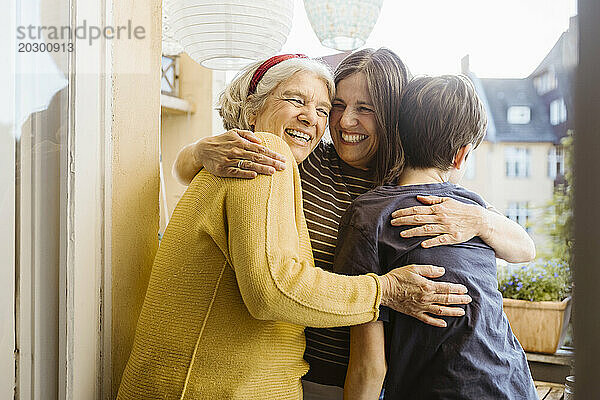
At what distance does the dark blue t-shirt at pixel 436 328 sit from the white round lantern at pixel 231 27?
78 cm

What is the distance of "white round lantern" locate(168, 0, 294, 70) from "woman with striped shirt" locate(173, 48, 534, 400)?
15.5 inches

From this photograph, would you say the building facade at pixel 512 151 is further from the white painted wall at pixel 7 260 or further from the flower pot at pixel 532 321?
the white painted wall at pixel 7 260

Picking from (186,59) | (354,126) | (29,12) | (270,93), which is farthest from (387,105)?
(186,59)

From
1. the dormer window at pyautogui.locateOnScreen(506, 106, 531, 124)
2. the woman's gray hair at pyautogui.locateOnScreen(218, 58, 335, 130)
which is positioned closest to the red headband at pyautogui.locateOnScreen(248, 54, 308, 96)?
the woman's gray hair at pyautogui.locateOnScreen(218, 58, 335, 130)

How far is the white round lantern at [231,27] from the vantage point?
1771mm

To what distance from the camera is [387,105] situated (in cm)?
145

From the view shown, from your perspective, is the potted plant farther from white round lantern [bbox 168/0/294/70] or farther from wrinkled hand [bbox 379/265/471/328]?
white round lantern [bbox 168/0/294/70]

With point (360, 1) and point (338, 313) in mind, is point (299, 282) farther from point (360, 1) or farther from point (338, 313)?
point (360, 1)

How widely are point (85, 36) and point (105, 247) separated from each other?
18.5 inches

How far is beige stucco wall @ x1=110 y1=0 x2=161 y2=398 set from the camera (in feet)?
4.43

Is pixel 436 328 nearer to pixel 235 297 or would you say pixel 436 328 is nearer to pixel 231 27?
pixel 235 297

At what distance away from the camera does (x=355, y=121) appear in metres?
1.51

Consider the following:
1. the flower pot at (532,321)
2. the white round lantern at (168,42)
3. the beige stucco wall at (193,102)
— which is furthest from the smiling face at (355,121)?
the beige stucco wall at (193,102)

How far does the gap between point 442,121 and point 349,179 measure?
37 centimetres
